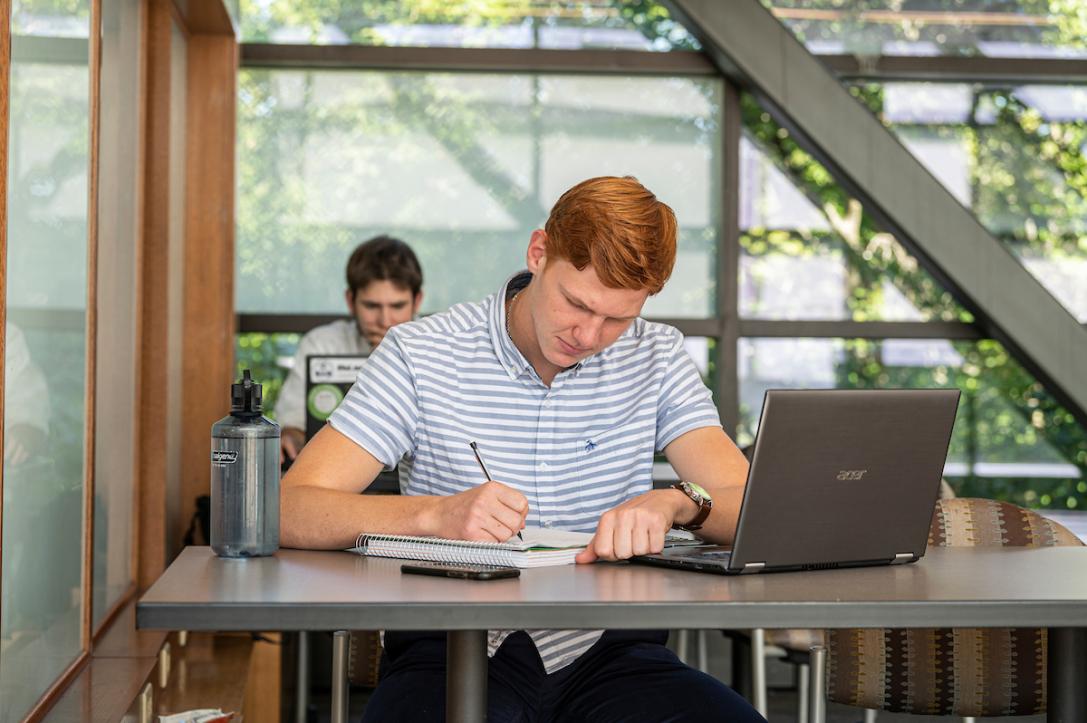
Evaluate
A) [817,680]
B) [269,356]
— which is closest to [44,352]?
[817,680]

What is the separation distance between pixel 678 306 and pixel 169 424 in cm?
215

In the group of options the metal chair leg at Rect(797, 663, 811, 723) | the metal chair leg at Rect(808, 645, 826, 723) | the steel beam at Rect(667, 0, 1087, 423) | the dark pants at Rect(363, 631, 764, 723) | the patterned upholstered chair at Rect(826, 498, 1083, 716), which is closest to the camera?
the dark pants at Rect(363, 631, 764, 723)

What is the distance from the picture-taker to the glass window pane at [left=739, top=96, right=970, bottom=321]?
5.57m

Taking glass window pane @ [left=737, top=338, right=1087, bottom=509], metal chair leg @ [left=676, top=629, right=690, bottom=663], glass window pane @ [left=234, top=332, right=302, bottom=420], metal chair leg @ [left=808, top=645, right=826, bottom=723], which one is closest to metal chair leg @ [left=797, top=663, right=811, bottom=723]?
metal chair leg @ [left=676, top=629, right=690, bottom=663]

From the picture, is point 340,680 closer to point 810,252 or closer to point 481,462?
point 481,462

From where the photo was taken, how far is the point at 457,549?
1.75 metres

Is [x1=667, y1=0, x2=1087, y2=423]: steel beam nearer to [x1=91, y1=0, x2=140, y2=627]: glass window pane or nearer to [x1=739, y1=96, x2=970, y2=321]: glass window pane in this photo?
[x1=739, y1=96, x2=970, y2=321]: glass window pane

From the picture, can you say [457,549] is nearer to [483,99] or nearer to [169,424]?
[169,424]

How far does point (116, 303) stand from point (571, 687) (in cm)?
215

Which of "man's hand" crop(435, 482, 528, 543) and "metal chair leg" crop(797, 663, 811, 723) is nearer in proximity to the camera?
"man's hand" crop(435, 482, 528, 543)

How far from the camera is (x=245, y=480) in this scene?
1733mm

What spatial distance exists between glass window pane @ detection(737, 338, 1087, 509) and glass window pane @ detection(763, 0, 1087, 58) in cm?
122

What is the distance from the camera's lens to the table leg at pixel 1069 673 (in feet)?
5.94

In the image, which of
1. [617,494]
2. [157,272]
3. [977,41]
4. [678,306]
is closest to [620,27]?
[678,306]
